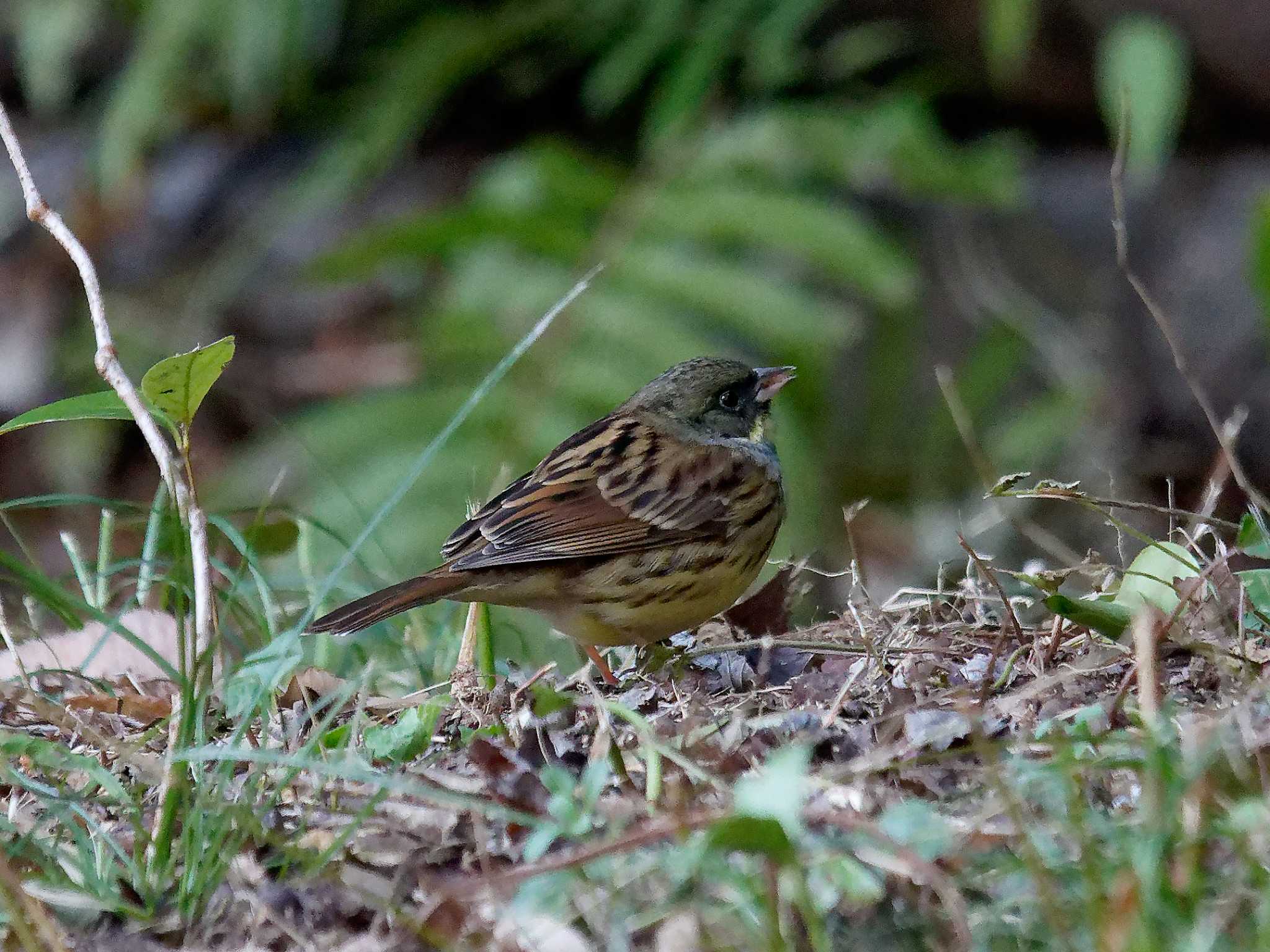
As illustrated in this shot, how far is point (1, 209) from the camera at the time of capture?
895cm

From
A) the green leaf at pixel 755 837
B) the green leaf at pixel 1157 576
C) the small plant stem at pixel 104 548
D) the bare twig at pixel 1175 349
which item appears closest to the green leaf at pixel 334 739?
the small plant stem at pixel 104 548

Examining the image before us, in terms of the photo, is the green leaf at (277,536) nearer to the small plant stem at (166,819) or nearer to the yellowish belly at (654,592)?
the yellowish belly at (654,592)

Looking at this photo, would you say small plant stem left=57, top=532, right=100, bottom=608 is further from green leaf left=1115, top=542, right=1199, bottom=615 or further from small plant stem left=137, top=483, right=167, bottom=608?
green leaf left=1115, top=542, right=1199, bottom=615

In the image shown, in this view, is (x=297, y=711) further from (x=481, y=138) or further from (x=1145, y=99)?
(x=481, y=138)

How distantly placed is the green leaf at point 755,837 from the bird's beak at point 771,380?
10.00 ft

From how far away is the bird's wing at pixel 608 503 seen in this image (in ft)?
13.9

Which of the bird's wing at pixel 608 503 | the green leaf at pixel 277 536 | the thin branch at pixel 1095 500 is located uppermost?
the thin branch at pixel 1095 500

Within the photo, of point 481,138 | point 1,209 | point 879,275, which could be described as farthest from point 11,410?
point 879,275

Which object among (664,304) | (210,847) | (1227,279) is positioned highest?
(210,847)

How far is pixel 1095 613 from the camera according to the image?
288cm

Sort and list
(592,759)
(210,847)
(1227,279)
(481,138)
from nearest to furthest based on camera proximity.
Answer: (210,847), (592,759), (1227,279), (481,138)

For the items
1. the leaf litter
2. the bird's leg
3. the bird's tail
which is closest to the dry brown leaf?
the leaf litter

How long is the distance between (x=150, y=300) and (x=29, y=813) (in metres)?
5.99

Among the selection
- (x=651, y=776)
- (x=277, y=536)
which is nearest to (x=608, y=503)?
(x=277, y=536)
